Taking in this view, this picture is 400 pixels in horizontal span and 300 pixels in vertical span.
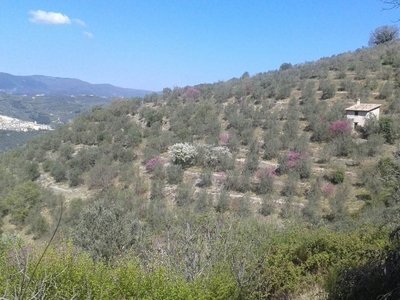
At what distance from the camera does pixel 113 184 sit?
2239 centimetres

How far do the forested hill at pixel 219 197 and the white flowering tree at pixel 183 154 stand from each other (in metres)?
0.07

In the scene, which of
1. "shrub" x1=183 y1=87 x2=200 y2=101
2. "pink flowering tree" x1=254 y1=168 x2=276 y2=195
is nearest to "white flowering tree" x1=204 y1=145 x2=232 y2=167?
"pink flowering tree" x1=254 y1=168 x2=276 y2=195

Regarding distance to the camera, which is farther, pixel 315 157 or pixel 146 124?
pixel 146 124

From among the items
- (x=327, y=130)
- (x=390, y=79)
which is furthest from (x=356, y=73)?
(x=327, y=130)

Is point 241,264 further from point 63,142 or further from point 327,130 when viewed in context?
point 63,142

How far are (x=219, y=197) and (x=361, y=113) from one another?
11.3m

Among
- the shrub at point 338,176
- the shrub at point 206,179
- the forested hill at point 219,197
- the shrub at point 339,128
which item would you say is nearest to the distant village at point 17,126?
the forested hill at point 219,197

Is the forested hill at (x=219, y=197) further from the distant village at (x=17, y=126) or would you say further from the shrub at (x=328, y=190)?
the distant village at (x=17, y=126)

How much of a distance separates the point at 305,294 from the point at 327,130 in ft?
54.6

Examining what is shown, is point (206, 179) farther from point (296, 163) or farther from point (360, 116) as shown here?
point (360, 116)

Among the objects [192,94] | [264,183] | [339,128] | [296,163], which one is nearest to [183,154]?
[264,183]

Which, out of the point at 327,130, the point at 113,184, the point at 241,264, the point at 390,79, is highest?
the point at 390,79

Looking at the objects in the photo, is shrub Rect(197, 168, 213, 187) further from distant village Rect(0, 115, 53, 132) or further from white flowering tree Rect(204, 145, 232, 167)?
distant village Rect(0, 115, 53, 132)

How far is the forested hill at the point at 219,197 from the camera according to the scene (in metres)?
6.30
